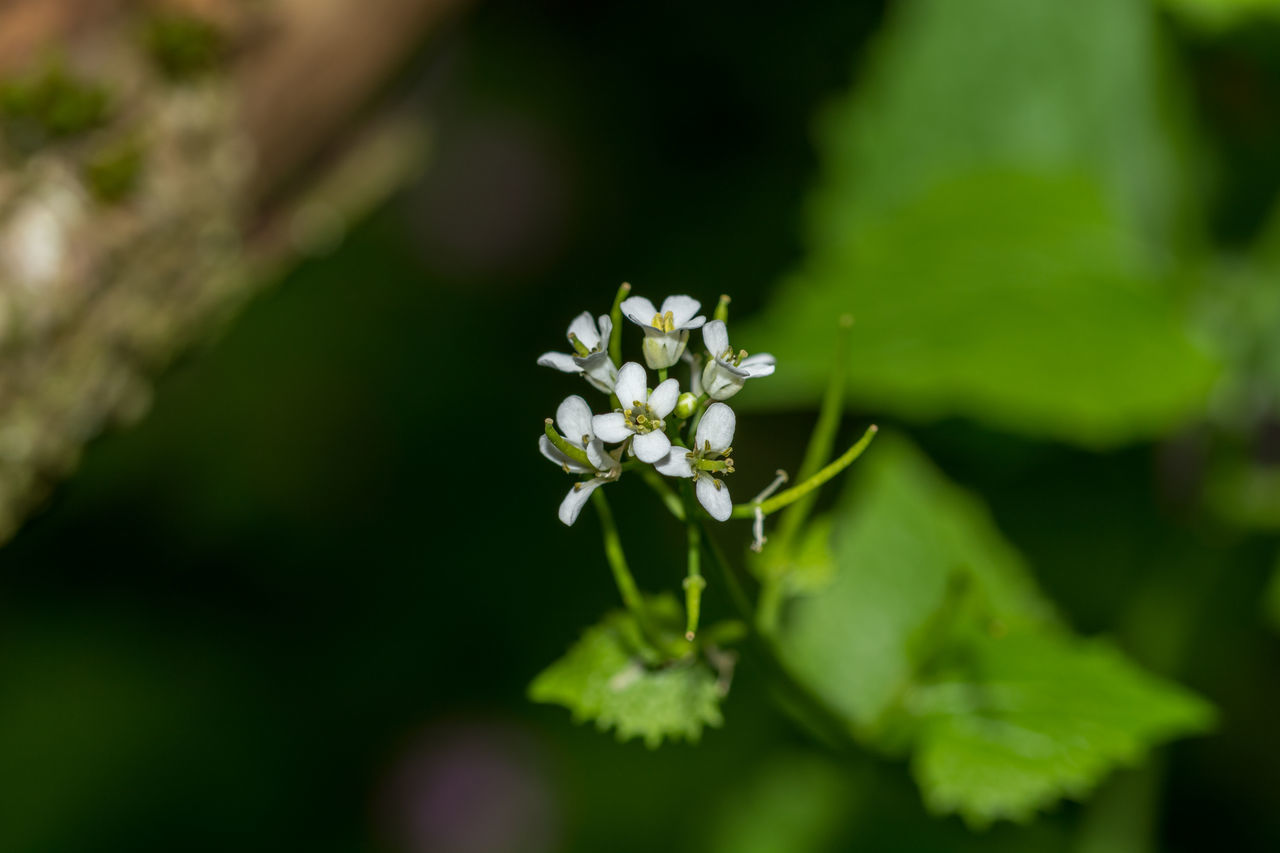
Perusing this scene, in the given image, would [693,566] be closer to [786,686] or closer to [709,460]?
[709,460]

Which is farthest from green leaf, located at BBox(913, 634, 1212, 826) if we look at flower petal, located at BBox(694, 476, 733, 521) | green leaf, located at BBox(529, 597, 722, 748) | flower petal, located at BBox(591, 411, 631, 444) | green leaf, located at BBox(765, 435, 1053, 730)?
flower petal, located at BBox(591, 411, 631, 444)

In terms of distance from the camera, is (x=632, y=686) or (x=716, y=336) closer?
(x=716, y=336)

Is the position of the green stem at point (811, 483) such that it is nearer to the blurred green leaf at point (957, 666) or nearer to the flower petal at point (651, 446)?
the flower petal at point (651, 446)

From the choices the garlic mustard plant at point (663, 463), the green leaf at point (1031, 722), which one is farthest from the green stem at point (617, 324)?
the green leaf at point (1031, 722)

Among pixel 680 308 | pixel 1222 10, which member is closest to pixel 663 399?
pixel 680 308

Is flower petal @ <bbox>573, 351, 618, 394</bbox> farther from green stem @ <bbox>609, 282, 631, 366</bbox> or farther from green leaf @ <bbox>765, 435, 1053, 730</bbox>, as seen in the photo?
green leaf @ <bbox>765, 435, 1053, 730</bbox>

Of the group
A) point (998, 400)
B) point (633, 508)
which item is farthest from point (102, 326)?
point (633, 508)
